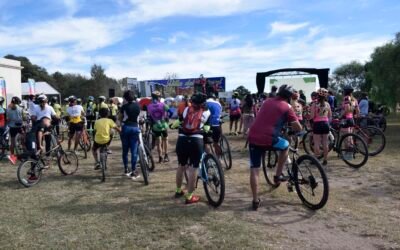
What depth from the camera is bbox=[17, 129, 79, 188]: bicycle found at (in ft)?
28.6

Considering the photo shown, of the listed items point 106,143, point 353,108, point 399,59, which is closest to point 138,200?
point 106,143

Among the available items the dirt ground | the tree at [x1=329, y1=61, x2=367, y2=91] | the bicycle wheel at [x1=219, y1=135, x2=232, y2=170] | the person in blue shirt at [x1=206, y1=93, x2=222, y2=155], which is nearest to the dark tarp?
the bicycle wheel at [x1=219, y1=135, x2=232, y2=170]

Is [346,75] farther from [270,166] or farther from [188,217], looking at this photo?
[188,217]

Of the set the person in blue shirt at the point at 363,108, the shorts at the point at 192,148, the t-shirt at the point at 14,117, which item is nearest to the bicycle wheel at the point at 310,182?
the shorts at the point at 192,148

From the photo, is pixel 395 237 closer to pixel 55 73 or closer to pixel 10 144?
pixel 10 144

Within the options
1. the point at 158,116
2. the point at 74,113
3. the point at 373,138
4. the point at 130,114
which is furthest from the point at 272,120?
the point at 74,113

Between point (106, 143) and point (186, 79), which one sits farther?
point (186, 79)

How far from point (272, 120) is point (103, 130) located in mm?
4207

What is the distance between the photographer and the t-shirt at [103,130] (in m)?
9.14

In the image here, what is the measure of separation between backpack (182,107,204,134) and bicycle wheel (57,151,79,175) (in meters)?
4.13

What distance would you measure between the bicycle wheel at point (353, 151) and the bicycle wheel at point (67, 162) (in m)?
6.22

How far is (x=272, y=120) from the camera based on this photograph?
6.32m

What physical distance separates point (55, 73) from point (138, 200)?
8992cm

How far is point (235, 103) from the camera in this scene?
A: 19.3 metres
